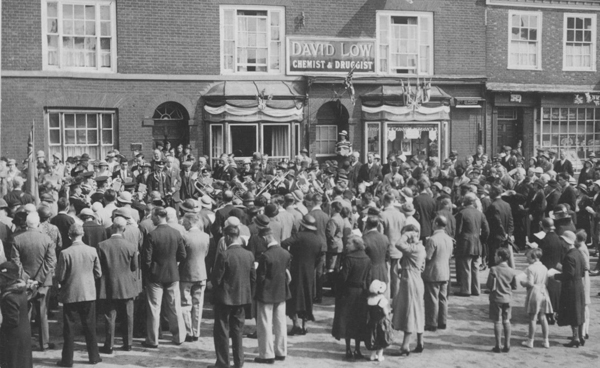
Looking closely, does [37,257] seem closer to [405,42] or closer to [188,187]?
[188,187]

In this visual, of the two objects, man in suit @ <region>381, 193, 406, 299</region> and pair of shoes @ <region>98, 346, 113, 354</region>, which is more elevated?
man in suit @ <region>381, 193, 406, 299</region>

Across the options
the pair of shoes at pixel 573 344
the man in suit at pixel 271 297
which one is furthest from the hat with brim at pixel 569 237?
the man in suit at pixel 271 297

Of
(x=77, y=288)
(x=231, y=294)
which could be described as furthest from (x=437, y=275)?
(x=77, y=288)

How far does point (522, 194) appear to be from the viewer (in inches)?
674

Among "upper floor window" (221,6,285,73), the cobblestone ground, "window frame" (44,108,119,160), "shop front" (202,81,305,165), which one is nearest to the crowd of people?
the cobblestone ground

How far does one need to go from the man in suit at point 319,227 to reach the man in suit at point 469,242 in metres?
2.52

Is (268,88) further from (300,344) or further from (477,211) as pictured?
(300,344)

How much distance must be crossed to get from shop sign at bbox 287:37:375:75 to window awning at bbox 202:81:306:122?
35.8 inches

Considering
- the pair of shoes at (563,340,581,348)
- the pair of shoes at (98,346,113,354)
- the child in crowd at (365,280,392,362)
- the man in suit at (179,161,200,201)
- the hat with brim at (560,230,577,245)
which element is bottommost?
the pair of shoes at (563,340,581,348)

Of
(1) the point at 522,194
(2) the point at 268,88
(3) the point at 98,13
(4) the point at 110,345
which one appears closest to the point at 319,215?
(4) the point at 110,345

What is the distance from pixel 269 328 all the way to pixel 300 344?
3.49 ft

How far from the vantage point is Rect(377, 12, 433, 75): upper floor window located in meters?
24.9

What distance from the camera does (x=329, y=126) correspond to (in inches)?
974

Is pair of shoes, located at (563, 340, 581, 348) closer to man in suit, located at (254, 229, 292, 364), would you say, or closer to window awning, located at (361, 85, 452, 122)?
man in suit, located at (254, 229, 292, 364)
